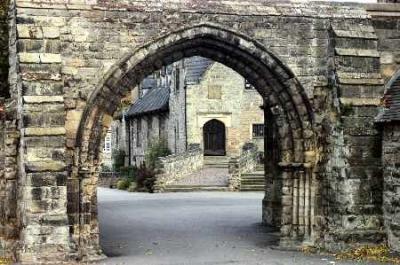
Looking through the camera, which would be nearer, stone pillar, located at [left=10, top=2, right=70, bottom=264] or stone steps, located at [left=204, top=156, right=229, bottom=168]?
stone pillar, located at [left=10, top=2, right=70, bottom=264]

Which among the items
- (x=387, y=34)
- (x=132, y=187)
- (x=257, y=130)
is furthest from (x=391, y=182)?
(x=257, y=130)

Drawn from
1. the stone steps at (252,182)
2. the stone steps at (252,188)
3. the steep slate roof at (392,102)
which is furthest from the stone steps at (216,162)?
the steep slate roof at (392,102)

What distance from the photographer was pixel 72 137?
1320 centimetres

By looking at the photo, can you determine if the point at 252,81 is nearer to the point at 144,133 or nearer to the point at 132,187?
the point at 132,187

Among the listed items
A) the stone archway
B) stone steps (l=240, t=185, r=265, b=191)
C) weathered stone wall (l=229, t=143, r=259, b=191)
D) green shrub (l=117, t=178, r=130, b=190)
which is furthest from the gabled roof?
the stone archway

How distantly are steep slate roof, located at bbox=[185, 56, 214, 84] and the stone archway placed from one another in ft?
71.3

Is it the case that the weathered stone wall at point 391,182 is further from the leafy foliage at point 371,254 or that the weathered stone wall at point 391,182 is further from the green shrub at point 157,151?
the green shrub at point 157,151

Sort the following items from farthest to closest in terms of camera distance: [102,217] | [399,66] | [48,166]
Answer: [102,217]
[399,66]
[48,166]

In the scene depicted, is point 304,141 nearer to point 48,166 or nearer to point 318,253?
point 318,253

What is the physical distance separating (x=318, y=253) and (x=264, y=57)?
12.9 ft

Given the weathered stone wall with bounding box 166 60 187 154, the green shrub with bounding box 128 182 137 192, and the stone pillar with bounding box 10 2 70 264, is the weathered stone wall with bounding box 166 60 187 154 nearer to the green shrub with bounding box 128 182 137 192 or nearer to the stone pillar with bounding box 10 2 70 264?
the green shrub with bounding box 128 182 137 192

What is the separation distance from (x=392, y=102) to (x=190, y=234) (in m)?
5.59

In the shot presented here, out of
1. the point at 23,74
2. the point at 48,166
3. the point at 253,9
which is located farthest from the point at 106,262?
the point at 253,9

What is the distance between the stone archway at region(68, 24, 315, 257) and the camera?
13.3 metres
